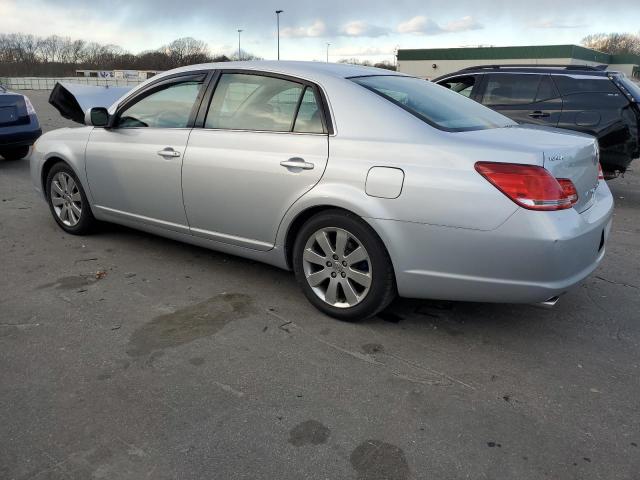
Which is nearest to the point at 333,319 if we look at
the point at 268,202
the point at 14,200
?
the point at 268,202

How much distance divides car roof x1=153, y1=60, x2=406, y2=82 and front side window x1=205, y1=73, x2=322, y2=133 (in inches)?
2.9

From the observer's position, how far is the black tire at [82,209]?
5.03m

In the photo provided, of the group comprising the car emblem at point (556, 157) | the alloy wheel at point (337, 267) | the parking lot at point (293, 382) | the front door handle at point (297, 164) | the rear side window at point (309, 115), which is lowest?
the parking lot at point (293, 382)

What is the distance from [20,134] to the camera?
8.91m

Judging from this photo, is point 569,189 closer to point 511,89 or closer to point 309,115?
point 309,115

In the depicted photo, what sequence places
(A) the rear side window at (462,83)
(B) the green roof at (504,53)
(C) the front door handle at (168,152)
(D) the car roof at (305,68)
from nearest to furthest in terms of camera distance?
1. (D) the car roof at (305,68)
2. (C) the front door handle at (168,152)
3. (A) the rear side window at (462,83)
4. (B) the green roof at (504,53)

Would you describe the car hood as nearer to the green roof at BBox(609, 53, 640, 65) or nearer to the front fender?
the front fender

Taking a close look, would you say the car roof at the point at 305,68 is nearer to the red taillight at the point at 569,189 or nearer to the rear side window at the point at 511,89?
the red taillight at the point at 569,189

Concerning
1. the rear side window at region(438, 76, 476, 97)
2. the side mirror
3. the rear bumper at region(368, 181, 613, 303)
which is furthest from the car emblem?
the rear side window at region(438, 76, 476, 97)

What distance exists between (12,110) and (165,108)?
5842 millimetres

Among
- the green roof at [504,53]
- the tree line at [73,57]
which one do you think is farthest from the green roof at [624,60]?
the tree line at [73,57]

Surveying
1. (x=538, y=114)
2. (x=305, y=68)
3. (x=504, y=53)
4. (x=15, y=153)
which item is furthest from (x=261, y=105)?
(x=504, y=53)

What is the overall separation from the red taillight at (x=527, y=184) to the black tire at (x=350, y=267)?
757 millimetres

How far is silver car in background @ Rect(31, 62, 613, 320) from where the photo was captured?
9.44 ft
